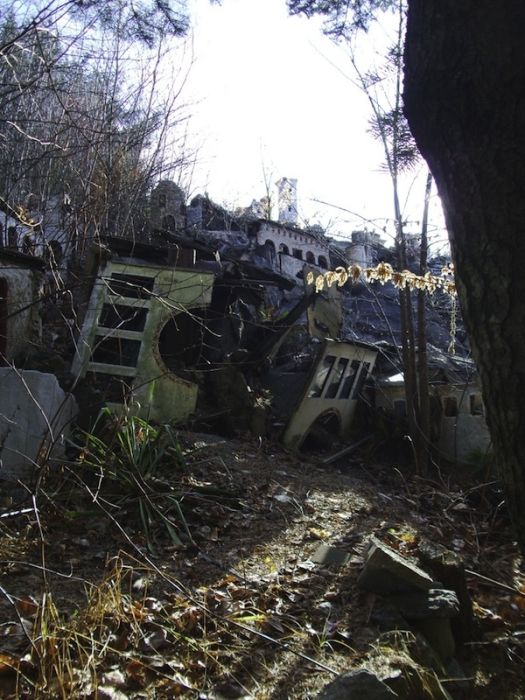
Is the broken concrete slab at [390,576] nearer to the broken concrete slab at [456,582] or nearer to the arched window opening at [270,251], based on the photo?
the broken concrete slab at [456,582]

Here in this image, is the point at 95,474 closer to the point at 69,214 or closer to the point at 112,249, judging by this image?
the point at 112,249

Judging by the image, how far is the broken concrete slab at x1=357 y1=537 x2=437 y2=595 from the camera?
296 cm

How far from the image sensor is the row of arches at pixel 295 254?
447 inches

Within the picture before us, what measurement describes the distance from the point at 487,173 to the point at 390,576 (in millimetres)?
2214

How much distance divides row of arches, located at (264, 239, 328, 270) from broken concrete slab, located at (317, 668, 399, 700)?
9692 mm

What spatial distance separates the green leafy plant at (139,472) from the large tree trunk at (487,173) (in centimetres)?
256

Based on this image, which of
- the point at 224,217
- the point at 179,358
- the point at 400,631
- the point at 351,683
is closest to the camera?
the point at 351,683

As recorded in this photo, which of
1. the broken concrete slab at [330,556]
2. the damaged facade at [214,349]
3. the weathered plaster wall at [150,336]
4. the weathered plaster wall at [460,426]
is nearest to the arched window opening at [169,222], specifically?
the damaged facade at [214,349]

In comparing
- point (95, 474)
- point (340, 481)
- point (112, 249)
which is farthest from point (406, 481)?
point (112, 249)

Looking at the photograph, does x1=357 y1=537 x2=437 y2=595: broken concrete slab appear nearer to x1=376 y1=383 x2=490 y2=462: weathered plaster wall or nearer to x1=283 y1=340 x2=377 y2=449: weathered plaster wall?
x1=283 y1=340 x2=377 y2=449: weathered plaster wall

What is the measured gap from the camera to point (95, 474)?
4.11m

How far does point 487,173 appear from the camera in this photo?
66.4 inches

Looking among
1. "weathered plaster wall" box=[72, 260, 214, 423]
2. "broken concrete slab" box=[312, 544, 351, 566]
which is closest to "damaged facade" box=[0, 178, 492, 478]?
"weathered plaster wall" box=[72, 260, 214, 423]

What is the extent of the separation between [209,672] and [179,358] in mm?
5102
